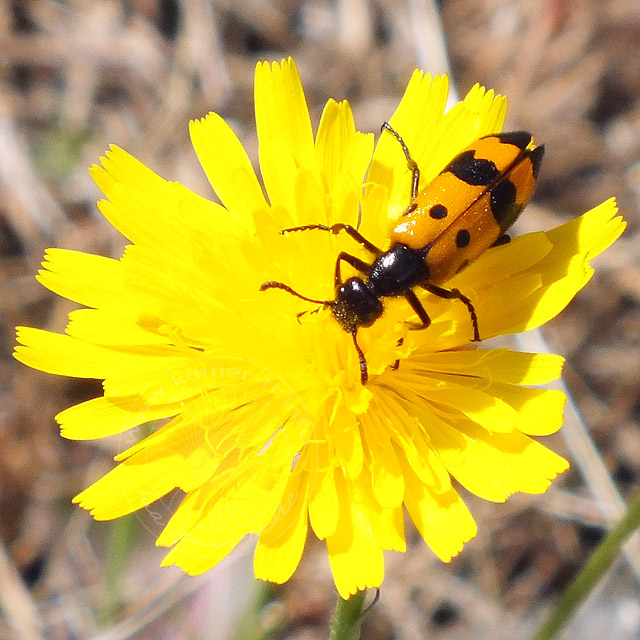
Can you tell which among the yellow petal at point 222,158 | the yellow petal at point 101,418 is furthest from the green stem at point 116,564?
the yellow petal at point 222,158

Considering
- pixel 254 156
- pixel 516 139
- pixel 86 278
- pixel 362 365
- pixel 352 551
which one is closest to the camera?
pixel 352 551

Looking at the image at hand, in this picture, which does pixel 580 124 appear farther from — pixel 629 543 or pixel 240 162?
pixel 240 162

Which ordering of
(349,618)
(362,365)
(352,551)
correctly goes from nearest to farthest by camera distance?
1. (349,618)
2. (352,551)
3. (362,365)

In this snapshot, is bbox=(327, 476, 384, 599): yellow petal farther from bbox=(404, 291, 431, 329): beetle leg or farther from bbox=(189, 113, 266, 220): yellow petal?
bbox=(189, 113, 266, 220): yellow petal

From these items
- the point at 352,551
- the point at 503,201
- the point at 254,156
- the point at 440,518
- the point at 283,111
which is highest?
the point at 254,156

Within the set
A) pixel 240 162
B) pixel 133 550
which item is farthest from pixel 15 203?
pixel 240 162

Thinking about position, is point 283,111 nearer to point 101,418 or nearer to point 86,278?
point 86,278

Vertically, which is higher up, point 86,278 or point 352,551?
point 86,278

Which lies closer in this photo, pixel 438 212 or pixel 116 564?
pixel 438 212

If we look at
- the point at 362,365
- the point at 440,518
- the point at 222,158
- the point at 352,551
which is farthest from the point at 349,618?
the point at 222,158
